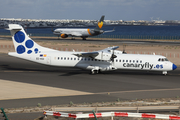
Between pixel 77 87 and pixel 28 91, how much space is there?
5.00 meters

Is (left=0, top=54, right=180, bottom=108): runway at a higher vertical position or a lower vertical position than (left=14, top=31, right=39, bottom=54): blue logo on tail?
lower

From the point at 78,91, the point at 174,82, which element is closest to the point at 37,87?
the point at 78,91

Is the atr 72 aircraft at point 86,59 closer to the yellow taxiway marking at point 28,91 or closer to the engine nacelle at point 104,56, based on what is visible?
the engine nacelle at point 104,56

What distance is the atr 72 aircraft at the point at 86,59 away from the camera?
112 feet

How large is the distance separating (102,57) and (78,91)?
32.7ft

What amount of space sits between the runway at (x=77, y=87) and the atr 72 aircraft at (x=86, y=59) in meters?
1.22

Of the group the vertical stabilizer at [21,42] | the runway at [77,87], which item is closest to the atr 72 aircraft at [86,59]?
the vertical stabilizer at [21,42]

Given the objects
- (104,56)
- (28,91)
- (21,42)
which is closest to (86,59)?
(104,56)

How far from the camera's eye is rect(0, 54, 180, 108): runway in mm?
22078

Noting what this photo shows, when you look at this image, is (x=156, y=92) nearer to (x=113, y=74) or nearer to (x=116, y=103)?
(x=116, y=103)

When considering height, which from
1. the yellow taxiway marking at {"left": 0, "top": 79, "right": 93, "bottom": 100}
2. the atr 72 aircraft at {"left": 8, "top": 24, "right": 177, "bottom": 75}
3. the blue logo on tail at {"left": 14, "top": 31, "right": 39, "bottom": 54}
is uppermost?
the blue logo on tail at {"left": 14, "top": 31, "right": 39, "bottom": 54}

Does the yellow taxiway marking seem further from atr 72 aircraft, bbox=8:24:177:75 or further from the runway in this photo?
atr 72 aircraft, bbox=8:24:177:75

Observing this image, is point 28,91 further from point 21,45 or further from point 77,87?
point 21,45

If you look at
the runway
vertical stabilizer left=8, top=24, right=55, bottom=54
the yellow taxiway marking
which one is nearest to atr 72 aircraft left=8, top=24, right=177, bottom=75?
vertical stabilizer left=8, top=24, right=55, bottom=54
